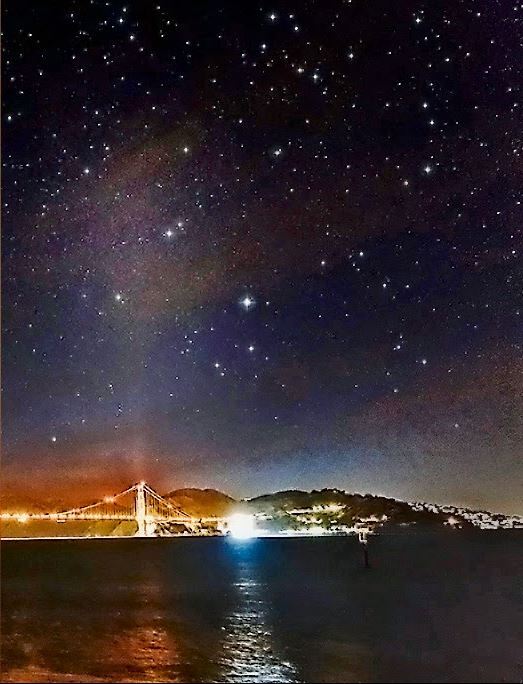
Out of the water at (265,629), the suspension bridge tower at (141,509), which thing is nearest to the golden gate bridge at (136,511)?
the suspension bridge tower at (141,509)

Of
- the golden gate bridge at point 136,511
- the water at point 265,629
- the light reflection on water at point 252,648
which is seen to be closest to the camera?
the light reflection on water at point 252,648

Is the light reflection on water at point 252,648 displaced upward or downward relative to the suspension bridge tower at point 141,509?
downward

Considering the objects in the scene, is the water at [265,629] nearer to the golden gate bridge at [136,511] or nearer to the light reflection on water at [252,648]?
the light reflection on water at [252,648]

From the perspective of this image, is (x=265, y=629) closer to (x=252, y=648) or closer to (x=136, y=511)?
(x=252, y=648)

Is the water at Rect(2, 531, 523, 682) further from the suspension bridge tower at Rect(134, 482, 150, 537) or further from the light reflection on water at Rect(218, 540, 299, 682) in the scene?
the suspension bridge tower at Rect(134, 482, 150, 537)

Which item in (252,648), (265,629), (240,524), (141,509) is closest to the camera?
(252,648)

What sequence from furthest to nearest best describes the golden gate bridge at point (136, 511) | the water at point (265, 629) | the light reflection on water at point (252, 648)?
the golden gate bridge at point (136, 511), the water at point (265, 629), the light reflection on water at point (252, 648)

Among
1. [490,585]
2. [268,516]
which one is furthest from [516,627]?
[268,516]

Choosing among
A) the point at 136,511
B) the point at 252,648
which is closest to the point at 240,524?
the point at 136,511
